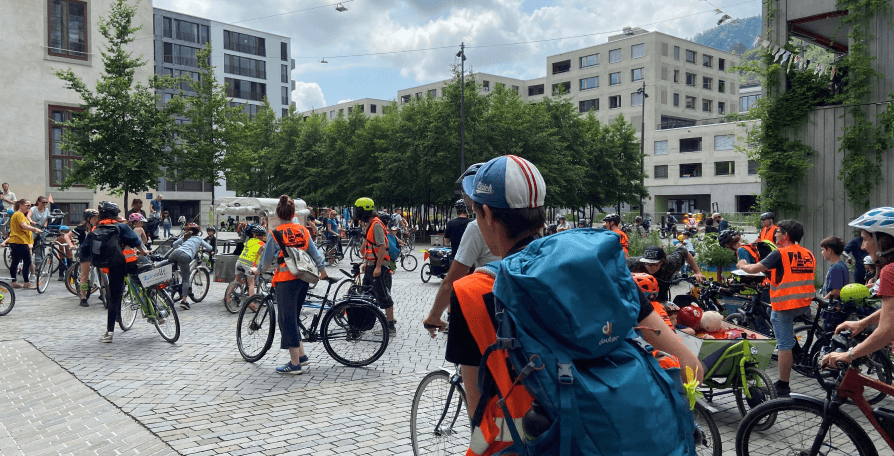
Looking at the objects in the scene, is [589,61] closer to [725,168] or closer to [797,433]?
[725,168]

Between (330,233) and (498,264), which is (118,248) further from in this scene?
(330,233)

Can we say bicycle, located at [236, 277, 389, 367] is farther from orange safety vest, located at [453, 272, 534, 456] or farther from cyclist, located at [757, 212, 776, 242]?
cyclist, located at [757, 212, 776, 242]

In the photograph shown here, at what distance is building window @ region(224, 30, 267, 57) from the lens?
2889 inches

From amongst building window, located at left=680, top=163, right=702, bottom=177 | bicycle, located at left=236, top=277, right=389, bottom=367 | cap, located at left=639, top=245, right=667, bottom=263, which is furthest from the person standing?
building window, located at left=680, top=163, right=702, bottom=177

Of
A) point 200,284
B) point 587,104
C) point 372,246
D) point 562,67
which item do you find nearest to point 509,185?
point 372,246

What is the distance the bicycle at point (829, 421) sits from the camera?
355 centimetres

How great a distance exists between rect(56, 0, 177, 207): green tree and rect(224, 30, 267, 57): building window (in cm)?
5171

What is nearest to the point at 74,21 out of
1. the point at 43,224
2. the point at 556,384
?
the point at 43,224

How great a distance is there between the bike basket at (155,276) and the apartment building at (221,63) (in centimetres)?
5685

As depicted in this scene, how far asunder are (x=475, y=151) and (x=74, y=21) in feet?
70.9

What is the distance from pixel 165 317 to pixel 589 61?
71.4 meters

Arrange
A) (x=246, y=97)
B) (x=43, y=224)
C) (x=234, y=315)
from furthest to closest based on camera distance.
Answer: (x=246, y=97) < (x=43, y=224) < (x=234, y=315)

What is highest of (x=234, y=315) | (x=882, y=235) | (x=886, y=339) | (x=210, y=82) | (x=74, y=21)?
(x=74, y=21)

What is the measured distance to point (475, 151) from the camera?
31.8 metres
